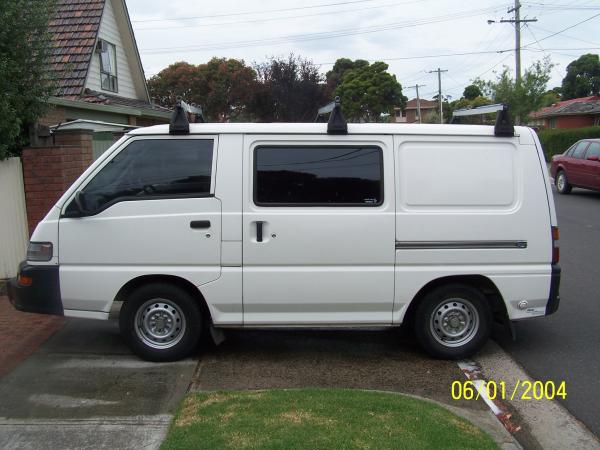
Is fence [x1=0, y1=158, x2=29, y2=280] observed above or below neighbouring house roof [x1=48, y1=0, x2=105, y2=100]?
below

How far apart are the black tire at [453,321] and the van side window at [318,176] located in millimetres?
1021

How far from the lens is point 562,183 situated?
1773cm

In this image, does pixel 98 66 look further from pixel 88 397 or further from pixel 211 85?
pixel 211 85

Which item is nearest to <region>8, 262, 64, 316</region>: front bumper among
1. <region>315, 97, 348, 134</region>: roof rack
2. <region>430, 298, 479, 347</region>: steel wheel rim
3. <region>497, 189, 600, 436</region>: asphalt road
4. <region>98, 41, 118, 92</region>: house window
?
<region>315, 97, 348, 134</region>: roof rack

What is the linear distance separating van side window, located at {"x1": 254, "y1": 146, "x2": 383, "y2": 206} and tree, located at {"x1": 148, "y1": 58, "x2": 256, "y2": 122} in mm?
34079

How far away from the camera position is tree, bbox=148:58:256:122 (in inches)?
1591

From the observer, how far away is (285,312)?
511 centimetres

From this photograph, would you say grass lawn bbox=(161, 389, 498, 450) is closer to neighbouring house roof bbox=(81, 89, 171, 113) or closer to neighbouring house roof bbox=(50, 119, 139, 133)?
neighbouring house roof bbox=(50, 119, 139, 133)

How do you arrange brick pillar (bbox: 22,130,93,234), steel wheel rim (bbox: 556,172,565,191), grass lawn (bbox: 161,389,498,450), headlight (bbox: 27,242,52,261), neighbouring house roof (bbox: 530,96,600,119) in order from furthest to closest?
neighbouring house roof (bbox: 530,96,600,119), steel wheel rim (bbox: 556,172,565,191), brick pillar (bbox: 22,130,93,234), headlight (bbox: 27,242,52,261), grass lawn (bbox: 161,389,498,450)

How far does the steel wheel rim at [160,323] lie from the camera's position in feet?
17.0

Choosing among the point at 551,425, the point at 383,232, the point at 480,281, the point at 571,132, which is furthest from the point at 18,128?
the point at 571,132

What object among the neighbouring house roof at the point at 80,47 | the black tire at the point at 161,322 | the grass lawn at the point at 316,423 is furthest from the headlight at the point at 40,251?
the neighbouring house roof at the point at 80,47

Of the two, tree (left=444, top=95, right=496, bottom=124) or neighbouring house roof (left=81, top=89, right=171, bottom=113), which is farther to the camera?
neighbouring house roof (left=81, top=89, right=171, bottom=113)

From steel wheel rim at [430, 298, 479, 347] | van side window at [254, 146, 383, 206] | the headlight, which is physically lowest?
steel wheel rim at [430, 298, 479, 347]
